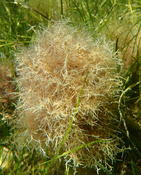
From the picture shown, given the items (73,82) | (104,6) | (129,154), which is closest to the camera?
(73,82)

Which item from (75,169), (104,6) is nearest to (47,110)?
(75,169)

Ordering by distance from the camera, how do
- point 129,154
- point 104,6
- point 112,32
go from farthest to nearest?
1. point 104,6
2. point 112,32
3. point 129,154

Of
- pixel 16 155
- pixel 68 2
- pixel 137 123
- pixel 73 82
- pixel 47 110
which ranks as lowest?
pixel 16 155

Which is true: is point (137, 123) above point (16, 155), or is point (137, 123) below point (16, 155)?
above

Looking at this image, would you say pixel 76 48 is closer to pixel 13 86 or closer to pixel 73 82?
pixel 73 82
